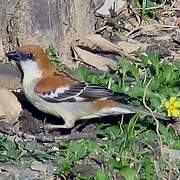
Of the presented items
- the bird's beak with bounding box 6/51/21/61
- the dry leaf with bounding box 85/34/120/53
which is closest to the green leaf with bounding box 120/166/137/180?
the bird's beak with bounding box 6/51/21/61

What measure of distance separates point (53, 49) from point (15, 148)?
1910 mm

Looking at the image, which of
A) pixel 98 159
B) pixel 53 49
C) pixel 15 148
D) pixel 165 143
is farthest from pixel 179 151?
pixel 53 49

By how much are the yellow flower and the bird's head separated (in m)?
1.20

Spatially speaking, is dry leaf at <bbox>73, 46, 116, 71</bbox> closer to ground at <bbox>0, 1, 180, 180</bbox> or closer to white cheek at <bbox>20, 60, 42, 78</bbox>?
ground at <bbox>0, 1, 180, 180</bbox>

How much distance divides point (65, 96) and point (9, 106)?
681 millimetres

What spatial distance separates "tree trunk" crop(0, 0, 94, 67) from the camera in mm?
8812

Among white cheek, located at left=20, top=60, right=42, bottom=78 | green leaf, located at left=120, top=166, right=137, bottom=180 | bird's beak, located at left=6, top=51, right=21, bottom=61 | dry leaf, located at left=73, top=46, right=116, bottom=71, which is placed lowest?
dry leaf, located at left=73, top=46, right=116, bottom=71

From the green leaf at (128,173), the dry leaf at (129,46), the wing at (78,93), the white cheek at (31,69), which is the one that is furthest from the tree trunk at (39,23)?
the green leaf at (128,173)

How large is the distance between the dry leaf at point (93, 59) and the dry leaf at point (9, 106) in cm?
113

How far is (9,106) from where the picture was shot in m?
8.19

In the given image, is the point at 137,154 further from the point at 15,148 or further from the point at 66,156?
the point at 15,148

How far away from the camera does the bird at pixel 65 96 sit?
779 centimetres

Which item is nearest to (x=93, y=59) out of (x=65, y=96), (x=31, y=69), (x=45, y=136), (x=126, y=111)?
(x=31, y=69)

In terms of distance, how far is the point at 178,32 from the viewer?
1012 cm
